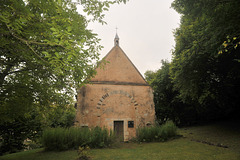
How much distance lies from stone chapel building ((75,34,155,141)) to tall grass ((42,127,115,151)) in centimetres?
192

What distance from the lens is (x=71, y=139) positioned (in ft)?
29.1

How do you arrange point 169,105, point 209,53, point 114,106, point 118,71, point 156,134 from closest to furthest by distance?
point 209,53, point 156,134, point 114,106, point 118,71, point 169,105

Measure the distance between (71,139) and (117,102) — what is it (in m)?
4.73

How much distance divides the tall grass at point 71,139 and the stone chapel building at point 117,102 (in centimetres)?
192

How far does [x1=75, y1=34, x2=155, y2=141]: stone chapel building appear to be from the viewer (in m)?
11.5

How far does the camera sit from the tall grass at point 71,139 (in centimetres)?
863

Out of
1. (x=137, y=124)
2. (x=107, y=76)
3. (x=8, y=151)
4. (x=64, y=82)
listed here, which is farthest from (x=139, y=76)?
(x=8, y=151)

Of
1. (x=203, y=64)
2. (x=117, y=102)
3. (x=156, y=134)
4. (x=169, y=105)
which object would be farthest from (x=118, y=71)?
(x=169, y=105)

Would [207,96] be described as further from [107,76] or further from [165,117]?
[107,76]

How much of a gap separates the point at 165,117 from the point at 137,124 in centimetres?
974

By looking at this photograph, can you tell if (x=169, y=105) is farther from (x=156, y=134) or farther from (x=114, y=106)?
(x=114, y=106)

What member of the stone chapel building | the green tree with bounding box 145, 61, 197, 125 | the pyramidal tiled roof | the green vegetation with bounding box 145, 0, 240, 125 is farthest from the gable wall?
the green tree with bounding box 145, 61, 197, 125

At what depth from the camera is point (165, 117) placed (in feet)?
66.9

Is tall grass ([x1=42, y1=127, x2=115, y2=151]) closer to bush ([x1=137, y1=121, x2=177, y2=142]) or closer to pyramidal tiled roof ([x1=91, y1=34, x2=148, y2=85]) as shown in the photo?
bush ([x1=137, y1=121, x2=177, y2=142])
